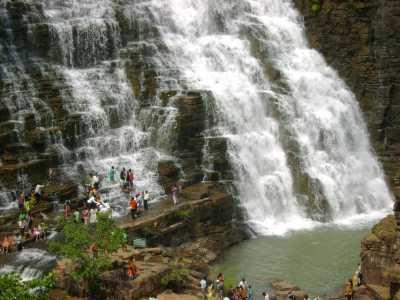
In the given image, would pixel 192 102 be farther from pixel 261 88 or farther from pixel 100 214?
pixel 100 214

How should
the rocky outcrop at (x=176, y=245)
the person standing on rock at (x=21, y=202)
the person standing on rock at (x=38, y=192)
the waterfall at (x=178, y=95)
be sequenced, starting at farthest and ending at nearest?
the waterfall at (x=178, y=95), the person standing on rock at (x=38, y=192), the person standing on rock at (x=21, y=202), the rocky outcrop at (x=176, y=245)

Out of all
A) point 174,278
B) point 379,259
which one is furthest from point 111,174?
point 379,259

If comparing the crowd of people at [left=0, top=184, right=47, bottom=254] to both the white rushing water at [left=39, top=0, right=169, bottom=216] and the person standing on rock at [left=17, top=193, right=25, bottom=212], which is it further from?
the white rushing water at [left=39, top=0, right=169, bottom=216]

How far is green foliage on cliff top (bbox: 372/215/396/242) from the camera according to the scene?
28797 millimetres

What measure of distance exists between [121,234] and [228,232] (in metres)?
12.1

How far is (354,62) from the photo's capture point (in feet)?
186

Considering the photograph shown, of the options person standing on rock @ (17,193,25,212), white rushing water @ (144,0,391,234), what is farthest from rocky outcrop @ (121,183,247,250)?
person standing on rock @ (17,193,25,212)

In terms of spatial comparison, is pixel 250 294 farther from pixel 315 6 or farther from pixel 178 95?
pixel 315 6

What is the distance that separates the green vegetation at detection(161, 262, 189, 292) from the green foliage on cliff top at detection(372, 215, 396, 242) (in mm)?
10071

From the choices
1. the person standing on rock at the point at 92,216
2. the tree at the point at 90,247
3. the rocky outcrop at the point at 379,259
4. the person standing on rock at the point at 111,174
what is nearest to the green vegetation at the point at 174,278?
the tree at the point at 90,247

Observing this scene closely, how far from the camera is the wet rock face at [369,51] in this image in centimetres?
5503

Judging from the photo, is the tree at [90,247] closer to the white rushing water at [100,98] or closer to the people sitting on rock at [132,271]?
the people sitting on rock at [132,271]

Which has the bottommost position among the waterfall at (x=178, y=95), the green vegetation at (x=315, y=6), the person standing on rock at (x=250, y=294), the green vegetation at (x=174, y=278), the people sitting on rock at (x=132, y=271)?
the person standing on rock at (x=250, y=294)

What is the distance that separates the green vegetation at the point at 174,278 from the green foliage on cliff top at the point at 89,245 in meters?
2.94
